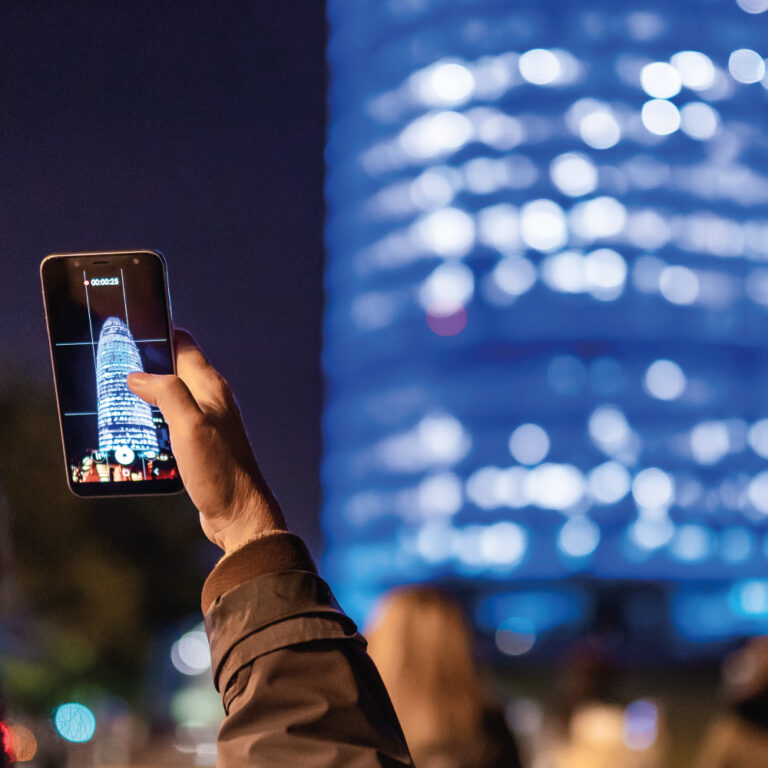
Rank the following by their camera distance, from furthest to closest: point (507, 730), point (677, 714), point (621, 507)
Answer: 1. point (621, 507)
2. point (677, 714)
3. point (507, 730)

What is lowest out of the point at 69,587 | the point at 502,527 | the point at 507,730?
the point at 502,527

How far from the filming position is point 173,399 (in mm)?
1748

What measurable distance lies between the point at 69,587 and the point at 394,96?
53.9m

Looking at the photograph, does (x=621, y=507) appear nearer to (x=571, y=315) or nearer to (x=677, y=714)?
(x=571, y=315)

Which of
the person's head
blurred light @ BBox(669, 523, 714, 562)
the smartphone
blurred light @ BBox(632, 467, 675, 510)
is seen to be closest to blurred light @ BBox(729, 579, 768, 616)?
blurred light @ BBox(669, 523, 714, 562)

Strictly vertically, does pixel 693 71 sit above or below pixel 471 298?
above

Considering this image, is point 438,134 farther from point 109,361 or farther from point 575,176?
point 109,361

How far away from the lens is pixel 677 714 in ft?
80.7

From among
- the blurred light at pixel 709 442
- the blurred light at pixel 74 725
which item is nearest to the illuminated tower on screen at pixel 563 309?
the blurred light at pixel 709 442

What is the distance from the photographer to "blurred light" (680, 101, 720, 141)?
66.9m

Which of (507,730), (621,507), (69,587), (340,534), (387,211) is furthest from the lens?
(340,534)

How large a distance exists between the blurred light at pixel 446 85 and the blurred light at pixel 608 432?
21.3 meters

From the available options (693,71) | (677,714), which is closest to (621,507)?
(693,71)

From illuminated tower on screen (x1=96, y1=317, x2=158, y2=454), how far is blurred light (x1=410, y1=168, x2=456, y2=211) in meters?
65.7
